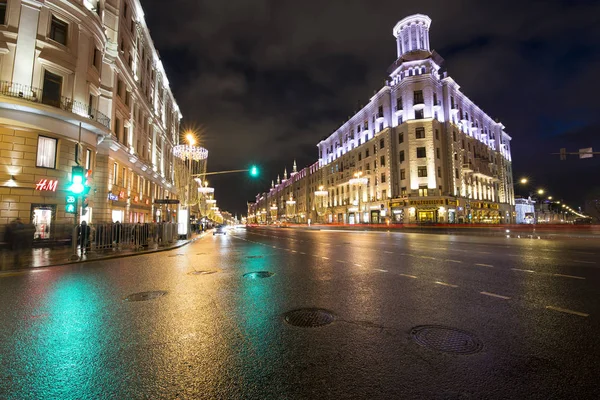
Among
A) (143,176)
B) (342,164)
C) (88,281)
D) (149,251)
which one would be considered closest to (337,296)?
(88,281)

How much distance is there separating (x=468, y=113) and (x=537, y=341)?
235ft

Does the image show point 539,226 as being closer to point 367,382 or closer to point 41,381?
point 367,382

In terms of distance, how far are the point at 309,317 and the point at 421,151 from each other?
53975 mm

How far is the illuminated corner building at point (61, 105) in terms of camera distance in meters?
17.2

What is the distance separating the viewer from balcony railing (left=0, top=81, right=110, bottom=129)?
16.9 meters

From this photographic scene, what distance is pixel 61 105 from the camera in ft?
61.7

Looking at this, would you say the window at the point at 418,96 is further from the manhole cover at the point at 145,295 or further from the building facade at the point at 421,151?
the manhole cover at the point at 145,295

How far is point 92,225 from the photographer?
16.2 meters

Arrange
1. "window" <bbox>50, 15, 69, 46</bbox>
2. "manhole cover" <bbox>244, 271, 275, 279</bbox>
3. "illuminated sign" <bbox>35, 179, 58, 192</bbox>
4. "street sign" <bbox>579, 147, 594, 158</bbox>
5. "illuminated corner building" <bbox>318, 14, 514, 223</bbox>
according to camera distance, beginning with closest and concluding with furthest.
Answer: "manhole cover" <bbox>244, 271, 275, 279</bbox>
"illuminated sign" <bbox>35, 179, 58, 192</bbox>
"window" <bbox>50, 15, 69, 46</bbox>
"street sign" <bbox>579, 147, 594, 158</bbox>
"illuminated corner building" <bbox>318, 14, 514, 223</bbox>

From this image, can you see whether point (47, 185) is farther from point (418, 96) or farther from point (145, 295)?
point (418, 96)

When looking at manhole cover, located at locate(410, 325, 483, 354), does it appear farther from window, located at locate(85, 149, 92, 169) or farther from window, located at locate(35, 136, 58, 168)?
window, located at locate(85, 149, 92, 169)

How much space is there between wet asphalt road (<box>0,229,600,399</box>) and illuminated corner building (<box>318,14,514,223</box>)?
47.1m

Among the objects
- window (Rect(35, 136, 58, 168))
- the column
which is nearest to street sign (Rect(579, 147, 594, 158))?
window (Rect(35, 136, 58, 168))

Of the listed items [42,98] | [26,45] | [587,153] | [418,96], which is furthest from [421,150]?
[26,45]
